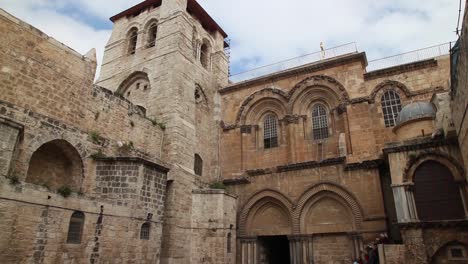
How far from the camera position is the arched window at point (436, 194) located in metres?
10.4

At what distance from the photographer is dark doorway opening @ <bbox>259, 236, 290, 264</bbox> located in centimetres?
1587

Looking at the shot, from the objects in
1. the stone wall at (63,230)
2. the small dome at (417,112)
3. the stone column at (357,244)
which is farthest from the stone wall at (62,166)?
the small dome at (417,112)

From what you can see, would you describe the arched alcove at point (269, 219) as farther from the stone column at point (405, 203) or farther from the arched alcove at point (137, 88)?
the arched alcove at point (137, 88)

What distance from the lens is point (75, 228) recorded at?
383 inches

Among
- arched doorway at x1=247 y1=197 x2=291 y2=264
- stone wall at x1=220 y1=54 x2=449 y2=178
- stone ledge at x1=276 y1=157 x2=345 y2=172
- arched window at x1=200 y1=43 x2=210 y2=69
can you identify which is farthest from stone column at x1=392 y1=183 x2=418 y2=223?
arched window at x1=200 y1=43 x2=210 y2=69

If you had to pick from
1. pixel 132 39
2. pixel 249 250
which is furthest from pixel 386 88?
pixel 132 39

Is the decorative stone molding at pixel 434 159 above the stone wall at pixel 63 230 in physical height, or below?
above

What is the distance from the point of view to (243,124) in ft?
58.9

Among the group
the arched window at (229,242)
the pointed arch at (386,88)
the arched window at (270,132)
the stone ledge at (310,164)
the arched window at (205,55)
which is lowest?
the arched window at (229,242)

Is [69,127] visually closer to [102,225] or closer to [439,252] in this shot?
[102,225]

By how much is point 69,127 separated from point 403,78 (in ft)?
44.6

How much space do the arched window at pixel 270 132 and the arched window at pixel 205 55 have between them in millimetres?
5088

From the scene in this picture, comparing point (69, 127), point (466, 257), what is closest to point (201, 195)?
point (69, 127)

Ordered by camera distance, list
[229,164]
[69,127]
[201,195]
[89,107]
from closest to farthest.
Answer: [69,127]
[89,107]
[201,195]
[229,164]
